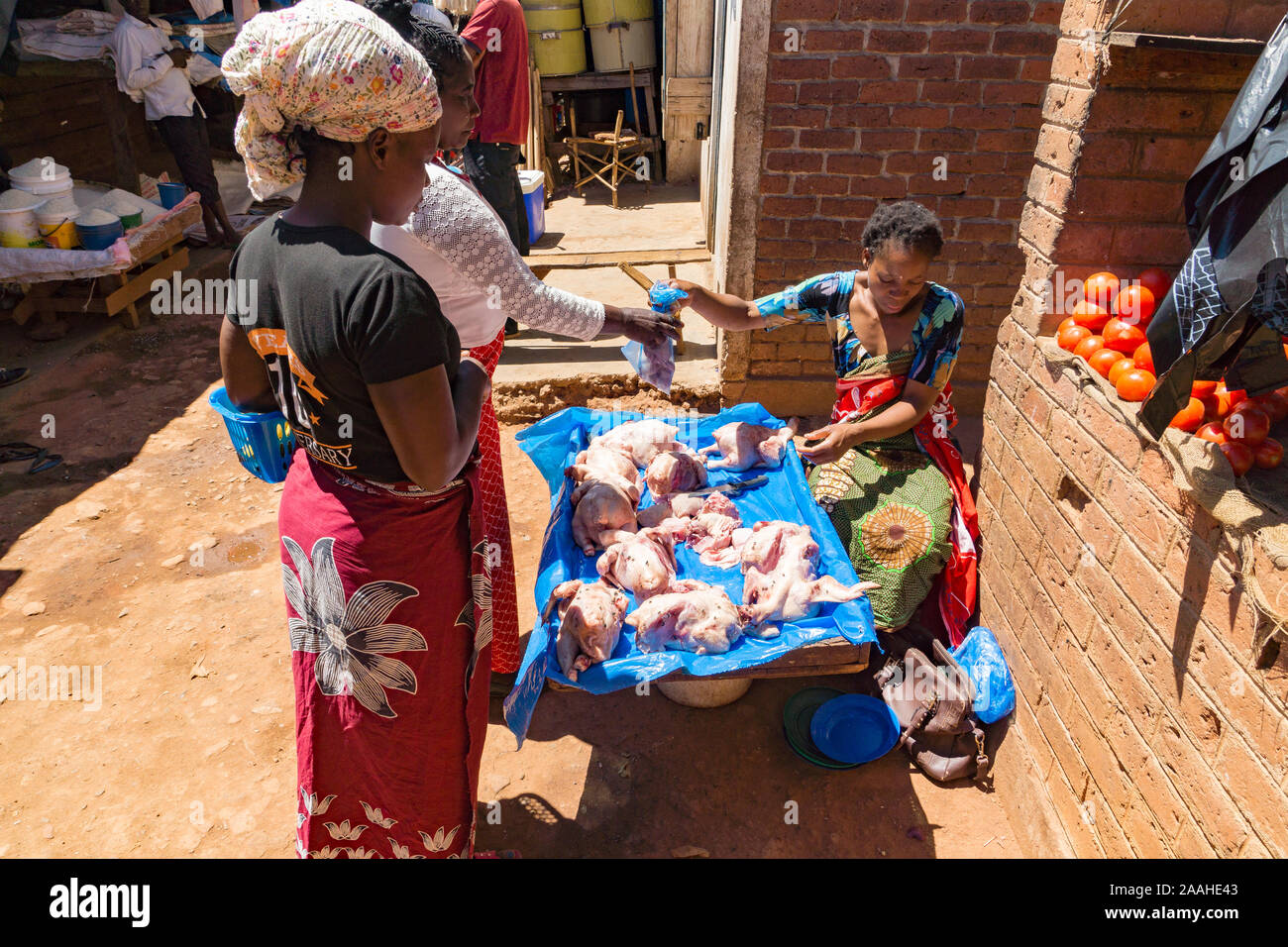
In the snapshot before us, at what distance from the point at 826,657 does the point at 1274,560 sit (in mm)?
1352

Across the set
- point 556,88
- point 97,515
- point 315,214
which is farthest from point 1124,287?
point 556,88

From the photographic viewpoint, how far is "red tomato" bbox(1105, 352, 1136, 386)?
2.73m

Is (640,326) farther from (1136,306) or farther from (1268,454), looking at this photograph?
(1268,454)

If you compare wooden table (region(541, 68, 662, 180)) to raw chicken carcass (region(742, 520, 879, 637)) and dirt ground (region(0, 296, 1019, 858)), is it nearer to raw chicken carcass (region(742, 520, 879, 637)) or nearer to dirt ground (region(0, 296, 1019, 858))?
dirt ground (region(0, 296, 1019, 858))

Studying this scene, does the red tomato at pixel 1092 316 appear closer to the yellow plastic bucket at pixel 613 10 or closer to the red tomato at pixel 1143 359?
the red tomato at pixel 1143 359

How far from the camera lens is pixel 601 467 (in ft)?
12.8

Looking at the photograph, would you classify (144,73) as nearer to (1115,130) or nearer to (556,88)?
(556,88)

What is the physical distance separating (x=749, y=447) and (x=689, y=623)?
1.36 metres

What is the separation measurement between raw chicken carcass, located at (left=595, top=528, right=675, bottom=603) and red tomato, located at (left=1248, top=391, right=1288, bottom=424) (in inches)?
78.7

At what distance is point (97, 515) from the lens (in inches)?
202

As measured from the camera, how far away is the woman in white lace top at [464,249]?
2568 millimetres

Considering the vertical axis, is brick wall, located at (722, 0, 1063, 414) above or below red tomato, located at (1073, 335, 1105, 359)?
above

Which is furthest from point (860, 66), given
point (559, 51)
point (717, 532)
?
point (559, 51)

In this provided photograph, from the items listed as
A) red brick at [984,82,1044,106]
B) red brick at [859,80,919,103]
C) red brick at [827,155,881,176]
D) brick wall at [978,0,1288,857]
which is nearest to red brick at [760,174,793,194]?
red brick at [827,155,881,176]
